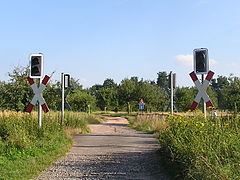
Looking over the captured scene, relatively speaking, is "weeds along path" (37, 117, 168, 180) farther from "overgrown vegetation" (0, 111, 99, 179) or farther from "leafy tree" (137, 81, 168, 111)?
"leafy tree" (137, 81, 168, 111)

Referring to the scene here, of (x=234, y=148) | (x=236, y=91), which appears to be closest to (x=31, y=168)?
(x=234, y=148)

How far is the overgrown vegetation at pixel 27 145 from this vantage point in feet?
27.5

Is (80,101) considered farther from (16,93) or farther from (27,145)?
(27,145)

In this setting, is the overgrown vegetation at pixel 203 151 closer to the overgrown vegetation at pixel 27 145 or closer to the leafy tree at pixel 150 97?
the overgrown vegetation at pixel 27 145

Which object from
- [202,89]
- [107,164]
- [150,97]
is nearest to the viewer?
[107,164]

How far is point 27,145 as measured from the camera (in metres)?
10.7

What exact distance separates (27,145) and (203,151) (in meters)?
5.98

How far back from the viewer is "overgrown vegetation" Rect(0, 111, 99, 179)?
839 centimetres

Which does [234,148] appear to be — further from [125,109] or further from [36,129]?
[125,109]

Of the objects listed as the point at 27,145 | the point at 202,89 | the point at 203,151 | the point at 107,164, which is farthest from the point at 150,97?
the point at 203,151

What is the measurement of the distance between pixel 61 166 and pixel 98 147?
4.04 m

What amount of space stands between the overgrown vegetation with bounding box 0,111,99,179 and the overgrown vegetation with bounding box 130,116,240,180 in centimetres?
318

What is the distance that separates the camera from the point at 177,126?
30.2ft

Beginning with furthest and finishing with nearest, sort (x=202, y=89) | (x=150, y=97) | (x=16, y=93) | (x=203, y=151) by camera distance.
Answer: (x=150, y=97) < (x=16, y=93) < (x=202, y=89) < (x=203, y=151)
